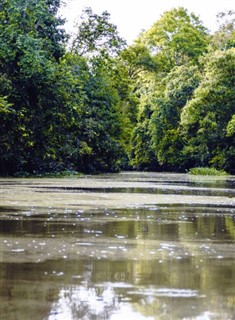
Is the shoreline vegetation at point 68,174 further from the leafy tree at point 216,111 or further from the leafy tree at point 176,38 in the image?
the leafy tree at point 176,38

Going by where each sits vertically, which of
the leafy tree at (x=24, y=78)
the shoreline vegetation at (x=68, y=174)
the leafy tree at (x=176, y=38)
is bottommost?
the shoreline vegetation at (x=68, y=174)

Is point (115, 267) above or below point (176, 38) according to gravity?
below

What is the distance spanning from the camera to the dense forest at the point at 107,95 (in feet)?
132

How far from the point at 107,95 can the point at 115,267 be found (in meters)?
55.5

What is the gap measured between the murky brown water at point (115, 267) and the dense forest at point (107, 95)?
24410mm

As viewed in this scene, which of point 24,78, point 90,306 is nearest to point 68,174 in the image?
point 24,78

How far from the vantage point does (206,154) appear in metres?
73.3

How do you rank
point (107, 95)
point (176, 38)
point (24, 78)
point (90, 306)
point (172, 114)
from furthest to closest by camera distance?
point (176, 38), point (172, 114), point (107, 95), point (24, 78), point (90, 306)

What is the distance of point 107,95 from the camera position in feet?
205

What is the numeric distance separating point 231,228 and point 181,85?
66490mm

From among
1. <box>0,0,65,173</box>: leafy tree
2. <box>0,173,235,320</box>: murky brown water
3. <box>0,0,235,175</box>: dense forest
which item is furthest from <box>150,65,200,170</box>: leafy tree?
<box>0,173,235,320</box>: murky brown water

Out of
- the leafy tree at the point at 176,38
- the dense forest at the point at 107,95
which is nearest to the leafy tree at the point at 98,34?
the dense forest at the point at 107,95

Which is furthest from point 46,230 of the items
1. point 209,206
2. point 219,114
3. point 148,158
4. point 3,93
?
point 148,158

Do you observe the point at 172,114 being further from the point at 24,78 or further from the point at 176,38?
the point at 24,78
